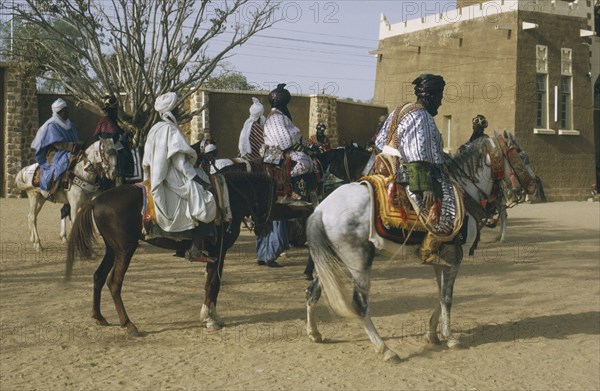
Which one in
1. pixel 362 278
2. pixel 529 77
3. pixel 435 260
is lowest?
pixel 362 278

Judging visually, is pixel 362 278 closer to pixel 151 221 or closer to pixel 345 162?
pixel 151 221

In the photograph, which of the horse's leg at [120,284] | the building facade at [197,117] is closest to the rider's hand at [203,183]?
the horse's leg at [120,284]

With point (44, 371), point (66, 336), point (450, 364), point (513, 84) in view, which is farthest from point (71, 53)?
point (513, 84)

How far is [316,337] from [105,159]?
5.43 metres

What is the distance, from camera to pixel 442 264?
6.14m

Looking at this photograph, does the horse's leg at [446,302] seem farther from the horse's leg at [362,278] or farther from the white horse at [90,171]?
the white horse at [90,171]

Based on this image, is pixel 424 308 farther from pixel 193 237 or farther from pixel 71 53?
pixel 71 53

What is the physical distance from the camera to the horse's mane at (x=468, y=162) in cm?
653

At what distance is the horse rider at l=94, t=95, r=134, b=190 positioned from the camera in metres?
10.5

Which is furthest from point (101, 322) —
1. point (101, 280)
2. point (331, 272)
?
point (331, 272)

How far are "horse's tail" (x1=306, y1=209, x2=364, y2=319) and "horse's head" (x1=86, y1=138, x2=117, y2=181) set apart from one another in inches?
208

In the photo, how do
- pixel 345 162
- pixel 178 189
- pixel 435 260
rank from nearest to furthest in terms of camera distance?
pixel 435 260 → pixel 178 189 → pixel 345 162

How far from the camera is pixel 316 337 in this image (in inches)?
249

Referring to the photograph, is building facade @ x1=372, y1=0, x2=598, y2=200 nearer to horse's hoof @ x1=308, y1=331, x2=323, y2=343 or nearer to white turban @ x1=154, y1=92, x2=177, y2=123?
white turban @ x1=154, y1=92, x2=177, y2=123
